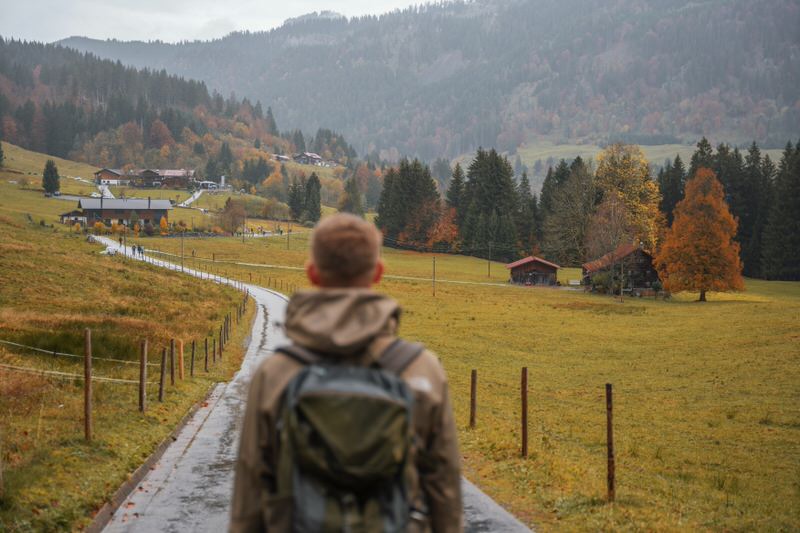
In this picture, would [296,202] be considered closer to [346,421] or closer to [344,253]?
[344,253]

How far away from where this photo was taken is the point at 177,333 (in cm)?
3397

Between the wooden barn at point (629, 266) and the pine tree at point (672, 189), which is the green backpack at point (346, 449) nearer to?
the wooden barn at point (629, 266)

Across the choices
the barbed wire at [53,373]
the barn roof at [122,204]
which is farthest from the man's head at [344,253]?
the barn roof at [122,204]

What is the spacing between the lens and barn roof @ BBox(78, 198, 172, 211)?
137 metres

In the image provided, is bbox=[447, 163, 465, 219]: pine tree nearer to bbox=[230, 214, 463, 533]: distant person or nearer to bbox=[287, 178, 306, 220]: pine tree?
bbox=[287, 178, 306, 220]: pine tree

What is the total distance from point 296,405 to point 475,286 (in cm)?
8285

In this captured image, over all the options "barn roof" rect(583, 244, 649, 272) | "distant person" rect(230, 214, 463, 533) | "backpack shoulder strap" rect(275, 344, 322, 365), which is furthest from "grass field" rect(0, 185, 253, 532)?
"barn roof" rect(583, 244, 649, 272)

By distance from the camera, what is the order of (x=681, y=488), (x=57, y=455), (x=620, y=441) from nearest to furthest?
(x=57, y=455) < (x=681, y=488) < (x=620, y=441)

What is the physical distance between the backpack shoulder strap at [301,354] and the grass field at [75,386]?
7.09 metres

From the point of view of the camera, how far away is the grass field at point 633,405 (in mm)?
12836

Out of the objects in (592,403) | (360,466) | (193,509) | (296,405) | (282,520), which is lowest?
(592,403)

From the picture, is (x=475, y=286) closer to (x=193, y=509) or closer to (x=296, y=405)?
(x=193, y=509)

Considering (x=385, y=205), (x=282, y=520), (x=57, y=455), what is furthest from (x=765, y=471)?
(x=385, y=205)

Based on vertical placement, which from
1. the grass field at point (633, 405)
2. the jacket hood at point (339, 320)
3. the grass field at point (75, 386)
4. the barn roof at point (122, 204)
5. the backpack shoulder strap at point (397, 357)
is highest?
the barn roof at point (122, 204)
